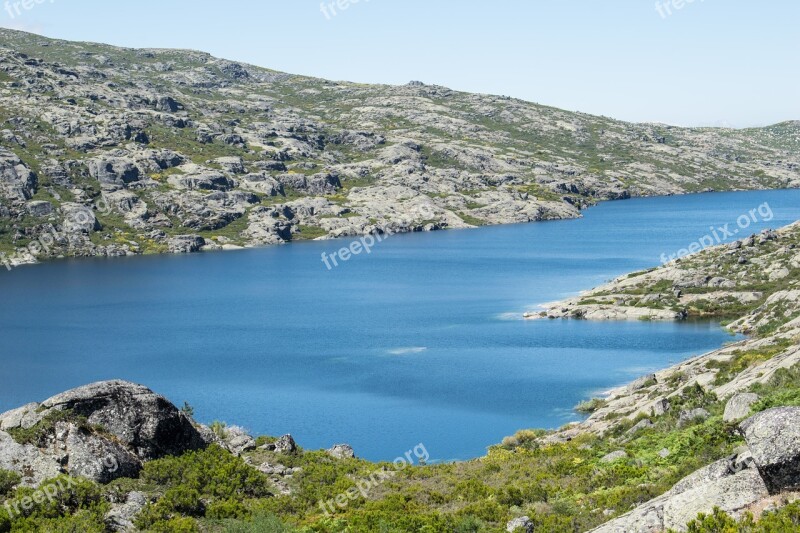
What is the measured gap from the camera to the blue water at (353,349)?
259 ft

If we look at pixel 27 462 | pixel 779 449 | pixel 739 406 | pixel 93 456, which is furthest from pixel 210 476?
pixel 779 449

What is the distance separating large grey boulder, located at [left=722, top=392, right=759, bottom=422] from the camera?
2927 centimetres

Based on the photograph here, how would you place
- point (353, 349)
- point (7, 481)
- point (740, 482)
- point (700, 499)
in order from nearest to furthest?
point (740, 482), point (700, 499), point (7, 481), point (353, 349)

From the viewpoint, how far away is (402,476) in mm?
37844

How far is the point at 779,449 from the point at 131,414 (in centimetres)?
2800

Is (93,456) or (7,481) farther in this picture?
(93,456)

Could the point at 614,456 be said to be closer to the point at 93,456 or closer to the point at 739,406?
the point at 739,406

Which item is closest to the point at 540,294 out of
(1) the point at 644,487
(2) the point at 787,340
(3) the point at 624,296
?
(3) the point at 624,296

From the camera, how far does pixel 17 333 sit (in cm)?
13238

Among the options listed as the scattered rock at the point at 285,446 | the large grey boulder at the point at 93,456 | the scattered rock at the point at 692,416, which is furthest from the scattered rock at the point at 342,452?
the scattered rock at the point at 692,416

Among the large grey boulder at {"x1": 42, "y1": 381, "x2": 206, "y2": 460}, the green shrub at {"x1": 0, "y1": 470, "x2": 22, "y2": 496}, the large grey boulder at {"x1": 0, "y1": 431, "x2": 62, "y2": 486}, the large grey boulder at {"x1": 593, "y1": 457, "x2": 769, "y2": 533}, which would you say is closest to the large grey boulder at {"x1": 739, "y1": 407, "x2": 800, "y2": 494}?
the large grey boulder at {"x1": 593, "y1": 457, "x2": 769, "y2": 533}

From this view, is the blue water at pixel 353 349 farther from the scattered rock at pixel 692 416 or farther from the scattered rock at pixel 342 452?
the scattered rock at pixel 692 416

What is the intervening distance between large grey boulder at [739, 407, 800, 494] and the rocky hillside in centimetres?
3

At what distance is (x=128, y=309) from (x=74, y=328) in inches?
718
